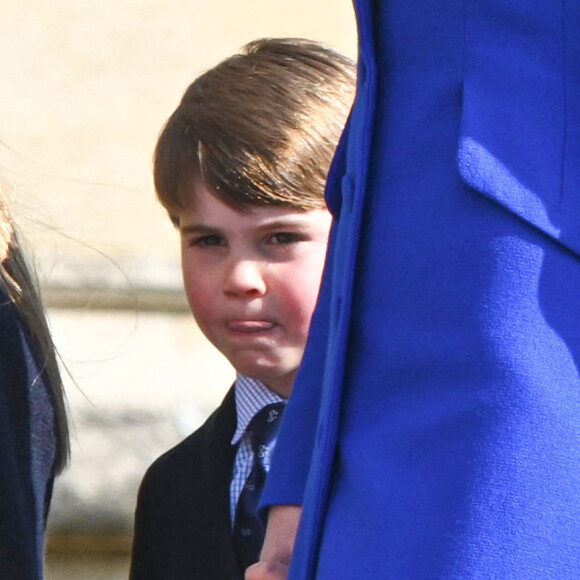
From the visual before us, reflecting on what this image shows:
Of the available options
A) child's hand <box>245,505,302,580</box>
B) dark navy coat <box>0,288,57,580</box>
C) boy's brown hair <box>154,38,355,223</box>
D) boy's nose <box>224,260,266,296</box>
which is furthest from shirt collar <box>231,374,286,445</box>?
child's hand <box>245,505,302,580</box>

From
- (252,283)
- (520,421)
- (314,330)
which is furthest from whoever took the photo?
(252,283)

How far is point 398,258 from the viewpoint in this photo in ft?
4.03

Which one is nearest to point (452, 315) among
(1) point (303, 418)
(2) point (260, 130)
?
(1) point (303, 418)

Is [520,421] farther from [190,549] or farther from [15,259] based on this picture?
[190,549]

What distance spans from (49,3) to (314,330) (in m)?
2.40

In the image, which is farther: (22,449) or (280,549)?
(22,449)

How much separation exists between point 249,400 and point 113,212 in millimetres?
1626

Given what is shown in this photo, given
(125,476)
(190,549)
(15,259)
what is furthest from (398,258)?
(125,476)

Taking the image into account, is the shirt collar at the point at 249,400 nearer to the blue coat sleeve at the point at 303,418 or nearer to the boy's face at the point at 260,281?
the boy's face at the point at 260,281

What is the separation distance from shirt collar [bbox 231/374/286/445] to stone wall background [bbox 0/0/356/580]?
52.6 inches

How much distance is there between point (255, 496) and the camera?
1.91 m

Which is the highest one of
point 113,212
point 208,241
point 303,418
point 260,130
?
point 113,212

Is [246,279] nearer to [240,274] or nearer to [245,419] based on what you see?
[240,274]

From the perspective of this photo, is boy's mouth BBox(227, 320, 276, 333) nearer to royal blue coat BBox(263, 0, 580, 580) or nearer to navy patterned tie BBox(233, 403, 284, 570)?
navy patterned tie BBox(233, 403, 284, 570)
